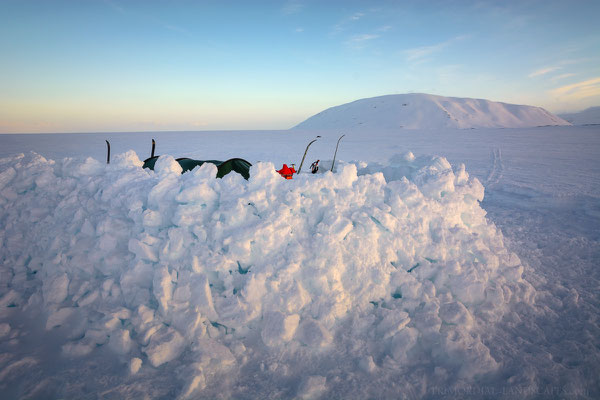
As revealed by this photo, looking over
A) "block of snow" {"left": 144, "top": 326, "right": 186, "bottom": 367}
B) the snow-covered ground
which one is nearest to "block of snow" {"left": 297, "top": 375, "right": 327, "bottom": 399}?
the snow-covered ground

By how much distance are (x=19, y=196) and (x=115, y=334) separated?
2.86 m

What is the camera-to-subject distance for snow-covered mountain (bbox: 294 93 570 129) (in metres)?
68.1

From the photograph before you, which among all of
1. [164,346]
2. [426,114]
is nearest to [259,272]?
[164,346]

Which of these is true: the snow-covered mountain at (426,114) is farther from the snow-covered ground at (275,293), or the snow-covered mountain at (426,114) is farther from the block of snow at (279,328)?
the block of snow at (279,328)

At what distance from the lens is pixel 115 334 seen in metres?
2.30

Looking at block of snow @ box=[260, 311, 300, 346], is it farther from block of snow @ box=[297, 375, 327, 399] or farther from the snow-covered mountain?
the snow-covered mountain

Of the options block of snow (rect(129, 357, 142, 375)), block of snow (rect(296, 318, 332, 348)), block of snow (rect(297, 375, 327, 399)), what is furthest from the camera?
block of snow (rect(296, 318, 332, 348))

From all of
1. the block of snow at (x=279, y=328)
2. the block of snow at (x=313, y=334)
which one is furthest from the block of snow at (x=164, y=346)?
the block of snow at (x=313, y=334)

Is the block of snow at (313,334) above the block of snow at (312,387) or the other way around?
above

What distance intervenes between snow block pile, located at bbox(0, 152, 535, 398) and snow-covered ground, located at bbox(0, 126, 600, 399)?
0.01 meters

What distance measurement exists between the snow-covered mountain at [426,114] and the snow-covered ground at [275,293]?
66.1 meters

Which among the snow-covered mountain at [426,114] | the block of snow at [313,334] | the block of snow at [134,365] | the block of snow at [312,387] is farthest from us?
the snow-covered mountain at [426,114]

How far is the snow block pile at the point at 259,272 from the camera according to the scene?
2303mm

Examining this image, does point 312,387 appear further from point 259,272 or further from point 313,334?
point 259,272
